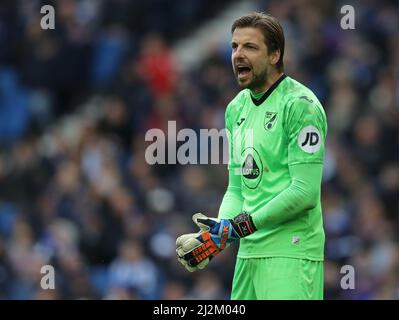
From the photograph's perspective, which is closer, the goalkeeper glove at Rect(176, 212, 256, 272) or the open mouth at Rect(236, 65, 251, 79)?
the goalkeeper glove at Rect(176, 212, 256, 272)

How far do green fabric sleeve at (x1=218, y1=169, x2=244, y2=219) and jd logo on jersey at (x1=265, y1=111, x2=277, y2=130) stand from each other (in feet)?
1.46

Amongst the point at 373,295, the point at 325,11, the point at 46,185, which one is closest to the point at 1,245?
the point at 46,185

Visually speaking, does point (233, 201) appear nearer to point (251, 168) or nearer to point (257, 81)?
point (251, 168)

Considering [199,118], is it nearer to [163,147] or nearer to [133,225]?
[163,147]

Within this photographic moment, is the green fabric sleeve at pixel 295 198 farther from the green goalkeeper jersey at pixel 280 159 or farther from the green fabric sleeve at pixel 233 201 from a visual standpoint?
the green fabric sleeve at pixel 233 201

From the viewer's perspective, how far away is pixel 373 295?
1134 cm

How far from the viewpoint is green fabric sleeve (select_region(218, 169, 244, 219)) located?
6855mm

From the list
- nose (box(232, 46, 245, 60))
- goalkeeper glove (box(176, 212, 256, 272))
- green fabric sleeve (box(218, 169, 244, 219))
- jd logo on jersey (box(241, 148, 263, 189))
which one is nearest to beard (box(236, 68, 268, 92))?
nose (box(232, 46, 245, 60))

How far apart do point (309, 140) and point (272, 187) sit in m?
0.38

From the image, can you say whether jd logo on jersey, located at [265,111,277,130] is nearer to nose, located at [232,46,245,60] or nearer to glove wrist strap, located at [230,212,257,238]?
nose, located at [232,46,245,60]

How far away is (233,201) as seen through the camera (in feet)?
22.7

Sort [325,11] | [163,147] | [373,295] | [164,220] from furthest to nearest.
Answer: [325,11] → [163,147] → [164,220] → [373,295]

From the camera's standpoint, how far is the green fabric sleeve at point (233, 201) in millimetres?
6855

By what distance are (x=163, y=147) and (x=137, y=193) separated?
0.66 meters
